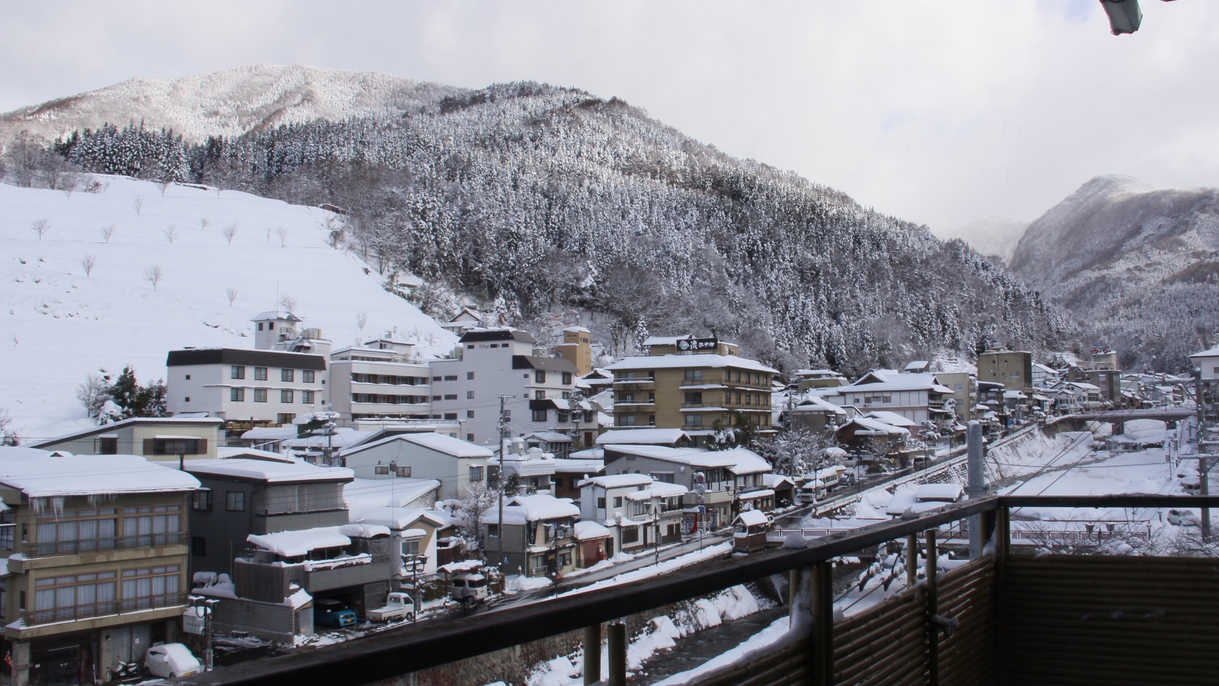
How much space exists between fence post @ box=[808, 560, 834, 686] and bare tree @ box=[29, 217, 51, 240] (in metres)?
51.1

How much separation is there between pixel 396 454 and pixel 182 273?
29223 mm

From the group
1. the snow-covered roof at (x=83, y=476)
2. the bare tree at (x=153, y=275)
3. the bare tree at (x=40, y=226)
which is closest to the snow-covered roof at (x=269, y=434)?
the snow-covered roof at (x=83, y=476)

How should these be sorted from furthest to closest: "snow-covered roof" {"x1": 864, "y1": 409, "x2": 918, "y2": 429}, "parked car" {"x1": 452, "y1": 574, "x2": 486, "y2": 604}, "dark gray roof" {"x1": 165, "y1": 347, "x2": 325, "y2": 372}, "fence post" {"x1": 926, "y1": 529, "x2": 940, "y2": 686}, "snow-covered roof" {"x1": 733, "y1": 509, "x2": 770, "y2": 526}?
"snow-covered roof" {"x1": 864, "y1": 409, "x2": 918, "y2": 429} → "dark gray roof" {"x1": 165, "y1": 347, "x2": 325, "y2": 372} → "snow-covered roof" {"x1": 733, "y1": 509, "x2": 770, "y2": 526} → "parked car" {"x1": 452, "y1": 574, "x2": 486, "y2": 604} → "fence post" {"x1": 926, "y1": 529, "x2": 940, "y2": 686}

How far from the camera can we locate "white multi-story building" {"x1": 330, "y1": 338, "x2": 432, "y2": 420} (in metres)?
30.7

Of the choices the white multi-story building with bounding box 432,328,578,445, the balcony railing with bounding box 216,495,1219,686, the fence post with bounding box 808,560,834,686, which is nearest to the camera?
the balcony railing with bounding box 216,495,1219,686

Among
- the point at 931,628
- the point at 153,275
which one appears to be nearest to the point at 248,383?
the point at 153,275

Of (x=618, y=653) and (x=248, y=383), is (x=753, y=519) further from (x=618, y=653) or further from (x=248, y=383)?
(x=618, y=653)

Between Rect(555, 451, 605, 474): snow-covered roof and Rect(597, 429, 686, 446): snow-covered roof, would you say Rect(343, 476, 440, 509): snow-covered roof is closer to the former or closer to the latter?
Rect(555, 451, 605, 474): snow-covered roof

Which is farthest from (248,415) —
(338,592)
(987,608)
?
(987,608)

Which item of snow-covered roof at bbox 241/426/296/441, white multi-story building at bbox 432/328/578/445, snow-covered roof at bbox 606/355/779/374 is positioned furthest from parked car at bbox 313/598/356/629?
snow-covered roof at bbox 606/355/779/374

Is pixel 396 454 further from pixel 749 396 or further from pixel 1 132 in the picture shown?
pixel 1 132

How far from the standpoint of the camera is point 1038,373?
51.4 meters

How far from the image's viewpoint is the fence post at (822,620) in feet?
4.82

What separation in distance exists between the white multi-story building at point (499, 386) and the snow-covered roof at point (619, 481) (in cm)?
964
